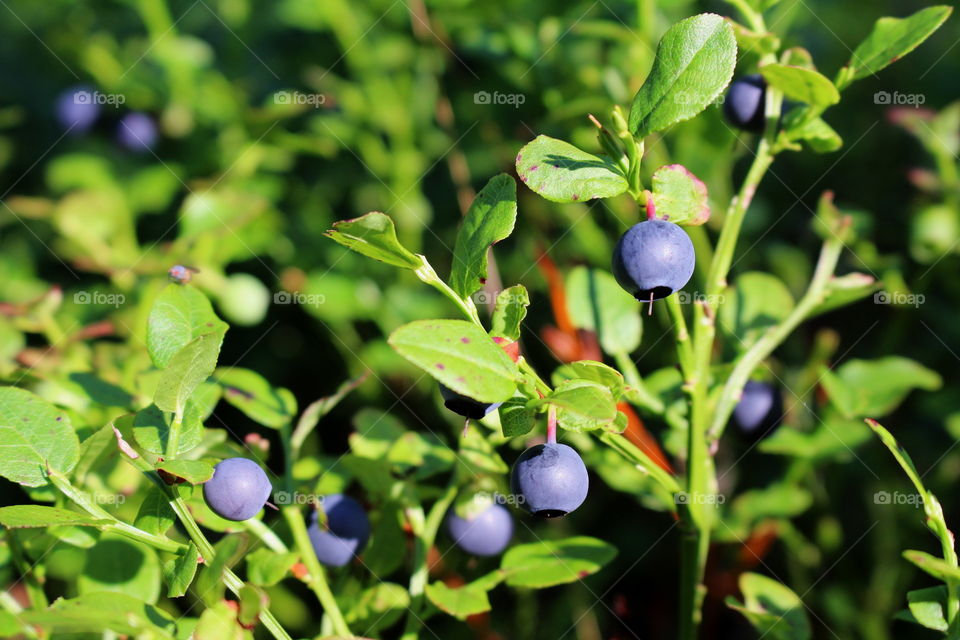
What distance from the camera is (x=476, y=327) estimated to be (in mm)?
790

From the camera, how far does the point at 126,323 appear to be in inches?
70.6

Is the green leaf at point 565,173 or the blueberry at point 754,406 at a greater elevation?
the green leaf at point 565,173

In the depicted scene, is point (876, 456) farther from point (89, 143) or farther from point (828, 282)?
point (89, 143)

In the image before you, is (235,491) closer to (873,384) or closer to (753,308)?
(753,308)

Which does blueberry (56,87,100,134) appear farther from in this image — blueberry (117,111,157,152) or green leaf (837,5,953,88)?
green leaf (837,5,953,88)

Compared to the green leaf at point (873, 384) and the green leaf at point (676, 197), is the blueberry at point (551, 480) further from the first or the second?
the green leaf at point (873, 384)

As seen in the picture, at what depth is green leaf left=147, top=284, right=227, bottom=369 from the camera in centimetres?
96

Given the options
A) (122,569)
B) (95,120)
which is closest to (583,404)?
(122,569)

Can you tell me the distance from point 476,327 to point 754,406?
30.0 inches

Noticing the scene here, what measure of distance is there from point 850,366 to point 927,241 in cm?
45

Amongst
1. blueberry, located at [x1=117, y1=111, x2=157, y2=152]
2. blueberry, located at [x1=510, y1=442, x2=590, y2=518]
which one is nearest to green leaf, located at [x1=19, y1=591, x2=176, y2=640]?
blueberry, located at [x1=510, y1=442, x2=590, y2=518]

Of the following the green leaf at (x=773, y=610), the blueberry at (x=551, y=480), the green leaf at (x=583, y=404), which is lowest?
the green leaf at (x=773, y=610)

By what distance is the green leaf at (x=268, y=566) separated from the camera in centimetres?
98

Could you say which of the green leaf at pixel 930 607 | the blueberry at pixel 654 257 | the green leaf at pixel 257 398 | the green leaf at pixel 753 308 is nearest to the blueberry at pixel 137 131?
the green leaf at pixel 257 398
